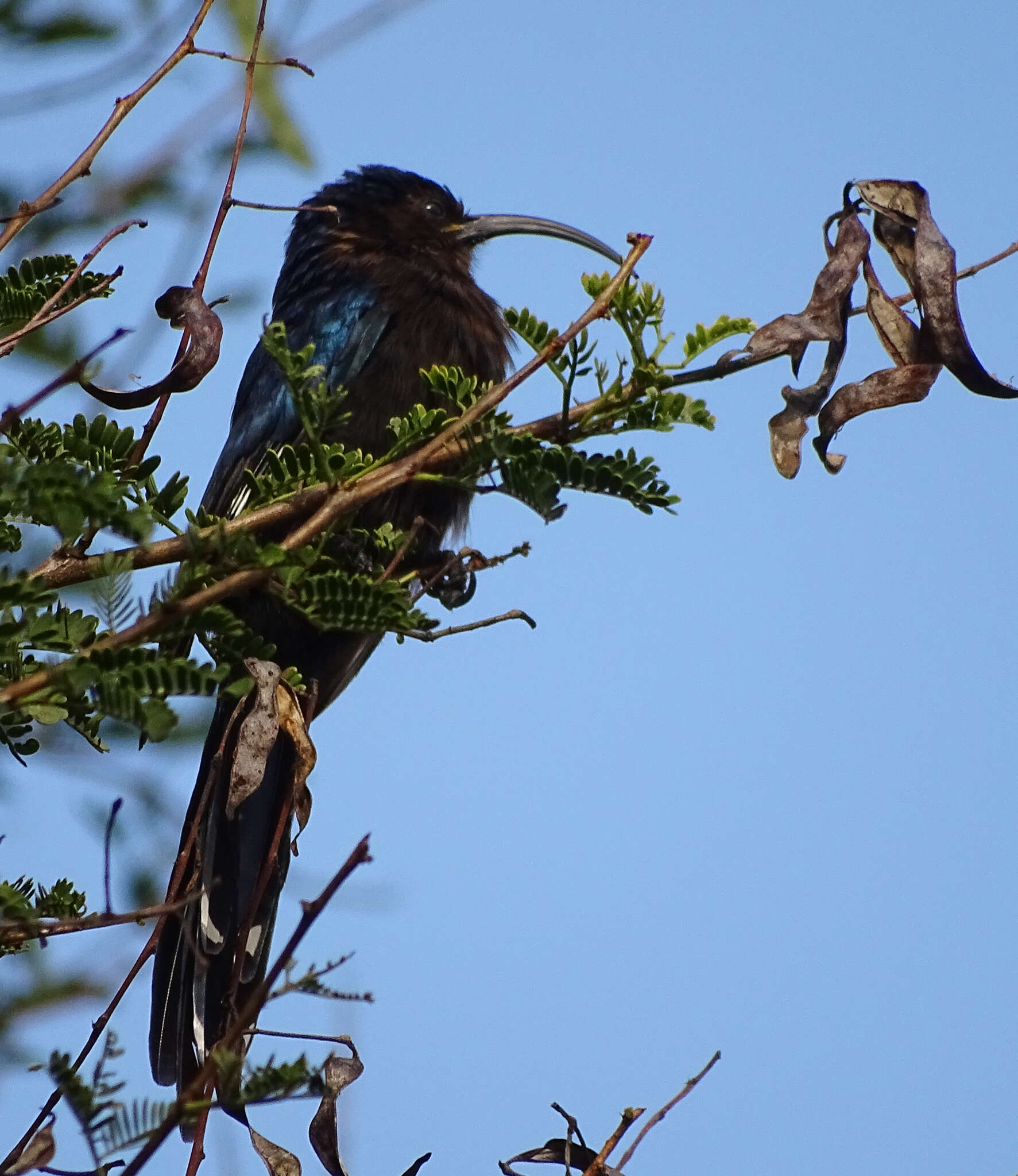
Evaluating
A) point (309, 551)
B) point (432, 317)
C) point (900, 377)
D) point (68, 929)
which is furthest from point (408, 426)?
point (432, 317)

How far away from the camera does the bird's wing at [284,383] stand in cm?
412

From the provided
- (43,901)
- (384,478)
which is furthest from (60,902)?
(384,478)

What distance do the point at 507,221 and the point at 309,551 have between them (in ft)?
10.2

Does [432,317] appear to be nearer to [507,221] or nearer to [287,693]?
[507,221]

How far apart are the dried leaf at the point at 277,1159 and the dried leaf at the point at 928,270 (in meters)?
1.60

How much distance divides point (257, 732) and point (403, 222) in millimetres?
2942

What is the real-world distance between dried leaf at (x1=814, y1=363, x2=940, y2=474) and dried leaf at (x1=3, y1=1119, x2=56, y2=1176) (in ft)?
4.76

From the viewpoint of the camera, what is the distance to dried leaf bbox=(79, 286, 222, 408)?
7.13 ft

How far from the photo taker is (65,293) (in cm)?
229

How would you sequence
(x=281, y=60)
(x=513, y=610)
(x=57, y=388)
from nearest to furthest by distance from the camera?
1. (x=57, y=388)
2. (x=513, y=610)
3. (x=281, y=60)

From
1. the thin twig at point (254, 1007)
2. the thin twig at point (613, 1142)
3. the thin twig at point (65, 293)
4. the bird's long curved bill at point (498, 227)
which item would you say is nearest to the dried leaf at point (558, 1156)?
the thin twig at point (613, 1142)

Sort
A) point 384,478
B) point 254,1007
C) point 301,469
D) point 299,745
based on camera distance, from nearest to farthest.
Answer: point 254,1007 → point 384,478 → point 301,469 → point 299,745

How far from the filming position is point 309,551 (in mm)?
1987

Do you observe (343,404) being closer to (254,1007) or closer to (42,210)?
(42,210)
